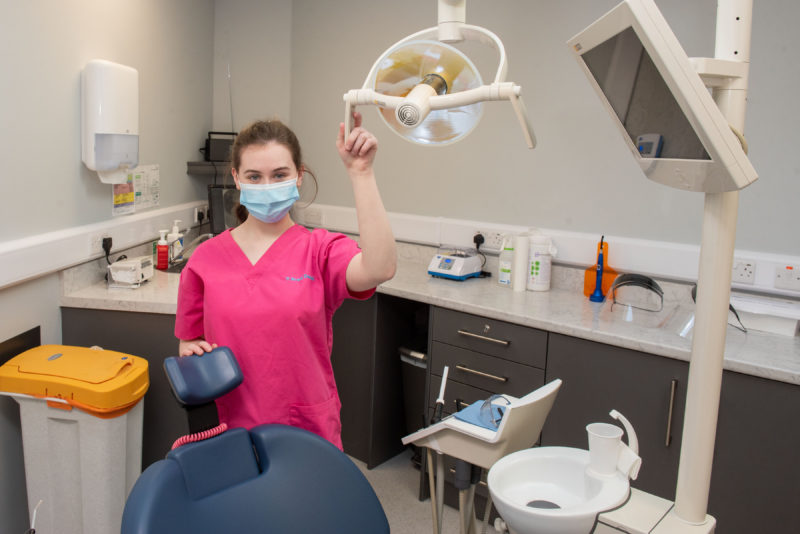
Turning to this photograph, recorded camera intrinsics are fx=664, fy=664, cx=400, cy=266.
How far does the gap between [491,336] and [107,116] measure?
5.37 feet

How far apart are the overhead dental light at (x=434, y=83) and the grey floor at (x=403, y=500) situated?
1.83m

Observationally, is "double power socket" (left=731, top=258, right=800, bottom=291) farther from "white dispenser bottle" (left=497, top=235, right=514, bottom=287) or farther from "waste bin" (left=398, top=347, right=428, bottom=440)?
"waste bin" (left=398, top=347, right=428, bottom=440)

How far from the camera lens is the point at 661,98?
2.98 feet

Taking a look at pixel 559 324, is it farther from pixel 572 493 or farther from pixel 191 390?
pixel 191 390

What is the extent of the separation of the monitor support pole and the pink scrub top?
854 millimetres

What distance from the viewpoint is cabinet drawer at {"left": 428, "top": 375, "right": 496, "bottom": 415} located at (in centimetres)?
251

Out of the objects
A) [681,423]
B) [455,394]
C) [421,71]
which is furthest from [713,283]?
[455,394]

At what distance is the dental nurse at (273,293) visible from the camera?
1603 millimetres

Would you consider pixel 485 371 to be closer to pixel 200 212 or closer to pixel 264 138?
pixel 264 138

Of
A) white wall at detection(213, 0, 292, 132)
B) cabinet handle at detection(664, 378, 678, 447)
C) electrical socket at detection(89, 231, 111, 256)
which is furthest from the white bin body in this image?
white wall at detection(213, 0, 292, 132)

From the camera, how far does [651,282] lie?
2.47 metres

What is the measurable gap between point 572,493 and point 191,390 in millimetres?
729

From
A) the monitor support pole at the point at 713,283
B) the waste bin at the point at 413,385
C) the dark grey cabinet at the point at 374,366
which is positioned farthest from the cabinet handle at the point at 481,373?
the monitor support pole at the point at 713,283

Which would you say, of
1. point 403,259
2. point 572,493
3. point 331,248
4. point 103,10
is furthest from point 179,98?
point 572,493
